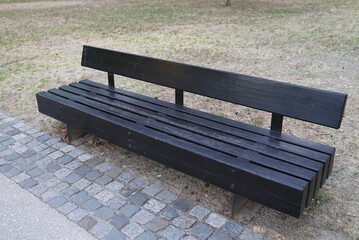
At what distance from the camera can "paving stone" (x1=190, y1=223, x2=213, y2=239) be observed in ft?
8.84

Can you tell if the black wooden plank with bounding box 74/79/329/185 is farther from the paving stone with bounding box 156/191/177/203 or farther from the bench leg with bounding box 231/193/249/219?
the paving stone with bounding box 156/191/177/203

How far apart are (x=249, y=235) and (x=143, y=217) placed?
33.1 inches

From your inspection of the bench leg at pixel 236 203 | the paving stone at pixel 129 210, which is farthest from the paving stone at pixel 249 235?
the paving stone at pixel 129 210

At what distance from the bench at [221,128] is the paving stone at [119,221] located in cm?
56

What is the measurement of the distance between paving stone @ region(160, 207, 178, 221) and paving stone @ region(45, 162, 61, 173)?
130cm

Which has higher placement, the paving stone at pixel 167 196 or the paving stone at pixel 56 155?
the paving stone at pixel 167 196

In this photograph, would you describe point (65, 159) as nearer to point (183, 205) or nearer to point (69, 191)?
point (69, 191)

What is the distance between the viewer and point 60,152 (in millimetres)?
3934

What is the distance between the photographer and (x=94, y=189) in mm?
3273

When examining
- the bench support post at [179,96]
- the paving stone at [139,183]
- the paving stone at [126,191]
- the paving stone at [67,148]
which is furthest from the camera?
the paving stone at [67,148]

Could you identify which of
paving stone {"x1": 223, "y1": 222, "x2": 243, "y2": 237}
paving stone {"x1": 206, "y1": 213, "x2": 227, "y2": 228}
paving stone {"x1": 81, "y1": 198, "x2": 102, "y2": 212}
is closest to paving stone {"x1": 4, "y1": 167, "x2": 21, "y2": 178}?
paving stone {"x1": 81, "y1": 198, "x2": 102, "y2": 212}

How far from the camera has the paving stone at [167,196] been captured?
311cm

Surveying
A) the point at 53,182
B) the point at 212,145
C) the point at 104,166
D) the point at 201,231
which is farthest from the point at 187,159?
the point at 53,182

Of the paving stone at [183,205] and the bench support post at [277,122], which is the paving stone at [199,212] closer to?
the paving stone at [183,205]
